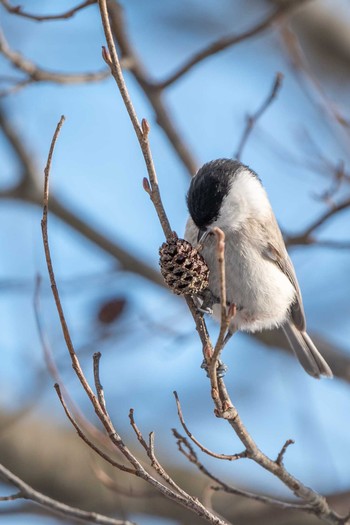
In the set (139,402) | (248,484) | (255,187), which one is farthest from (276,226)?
(139,402)

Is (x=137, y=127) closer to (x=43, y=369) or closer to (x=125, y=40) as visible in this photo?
(x=125, y=40)

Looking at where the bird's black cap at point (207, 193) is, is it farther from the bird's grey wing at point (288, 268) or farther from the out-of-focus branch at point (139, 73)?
the out-of-focus branch at point (139, 73)

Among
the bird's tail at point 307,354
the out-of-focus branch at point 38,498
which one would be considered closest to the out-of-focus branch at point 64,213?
the bird's tail at point 307,354

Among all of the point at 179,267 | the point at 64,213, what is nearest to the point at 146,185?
the point at 179,267

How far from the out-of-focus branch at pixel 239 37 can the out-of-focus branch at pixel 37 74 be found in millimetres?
308

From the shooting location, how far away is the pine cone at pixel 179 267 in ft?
6.09

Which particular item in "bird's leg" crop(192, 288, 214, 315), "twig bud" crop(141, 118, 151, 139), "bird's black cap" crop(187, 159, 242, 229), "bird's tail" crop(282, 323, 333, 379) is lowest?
"bird's tail" crop(282, 323, 333, 379)

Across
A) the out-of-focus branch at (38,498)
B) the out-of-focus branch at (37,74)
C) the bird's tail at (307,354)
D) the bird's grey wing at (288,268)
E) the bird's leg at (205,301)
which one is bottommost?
the out-of-focus branch at (38,498)

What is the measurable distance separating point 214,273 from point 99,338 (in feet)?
2.73

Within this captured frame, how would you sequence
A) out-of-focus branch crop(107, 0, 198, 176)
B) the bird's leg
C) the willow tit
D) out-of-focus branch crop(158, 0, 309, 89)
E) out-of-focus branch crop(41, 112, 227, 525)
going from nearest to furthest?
1. out-of-focus branch crop(41, 112, 227, 525)
2. the bird's leg
3. the willow tit
4. out-of-focus branch crop(158, 0, 309, 89)
5. out-of-focus branch crop(107, 0, 198, 176)

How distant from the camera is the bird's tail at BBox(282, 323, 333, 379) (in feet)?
9.62

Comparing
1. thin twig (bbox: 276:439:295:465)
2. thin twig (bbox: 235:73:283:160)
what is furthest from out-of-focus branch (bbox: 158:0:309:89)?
thin twig (bbox: 276:439:295:465)

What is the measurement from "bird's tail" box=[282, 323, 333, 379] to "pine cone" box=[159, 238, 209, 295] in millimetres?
1204

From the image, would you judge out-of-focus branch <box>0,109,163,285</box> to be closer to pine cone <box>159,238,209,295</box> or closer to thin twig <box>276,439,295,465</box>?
pine cone <box>159,238,209,295</box>
